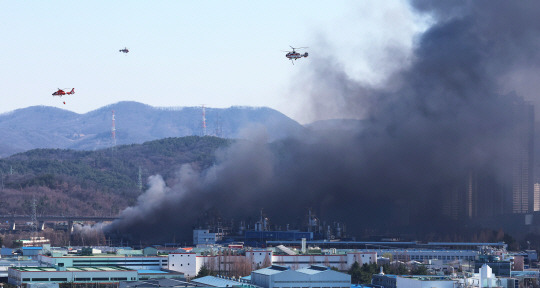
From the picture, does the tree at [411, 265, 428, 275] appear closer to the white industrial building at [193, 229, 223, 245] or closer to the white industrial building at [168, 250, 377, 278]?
the white industrial building at [168, 250, 377, 278]

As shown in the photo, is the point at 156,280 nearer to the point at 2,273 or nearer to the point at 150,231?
the point at 2,273

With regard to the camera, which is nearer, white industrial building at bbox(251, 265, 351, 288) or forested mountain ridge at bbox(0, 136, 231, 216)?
white industrial building at bbox(251, 265, 351, 288)

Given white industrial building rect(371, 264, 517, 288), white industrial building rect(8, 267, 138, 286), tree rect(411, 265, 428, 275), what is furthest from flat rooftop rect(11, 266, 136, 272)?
white industrial building rect(371, 264, 517, 288)

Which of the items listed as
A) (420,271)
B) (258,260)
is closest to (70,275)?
(258,260)

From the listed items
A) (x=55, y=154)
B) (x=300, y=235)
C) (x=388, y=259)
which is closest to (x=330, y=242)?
(x=300, y=235)

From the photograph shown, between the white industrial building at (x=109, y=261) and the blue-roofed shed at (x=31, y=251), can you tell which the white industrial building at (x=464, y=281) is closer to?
the white industrial building at (x=109, y=261)

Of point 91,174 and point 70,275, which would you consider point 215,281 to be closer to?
point 70,275

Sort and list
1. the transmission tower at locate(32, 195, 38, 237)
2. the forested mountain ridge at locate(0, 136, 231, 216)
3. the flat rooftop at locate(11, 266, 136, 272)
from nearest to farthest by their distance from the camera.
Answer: the flat rooftop at locate(11, 266, 136, 272) < the transmission tower at locate(32, 195, 38, 237) < the forested mountain ridge at locate(0, 136, 231, 216)

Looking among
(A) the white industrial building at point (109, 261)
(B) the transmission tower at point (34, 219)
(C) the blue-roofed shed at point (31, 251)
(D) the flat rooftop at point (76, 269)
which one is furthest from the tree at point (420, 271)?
(B) the transmission tower at point (34, 219)
